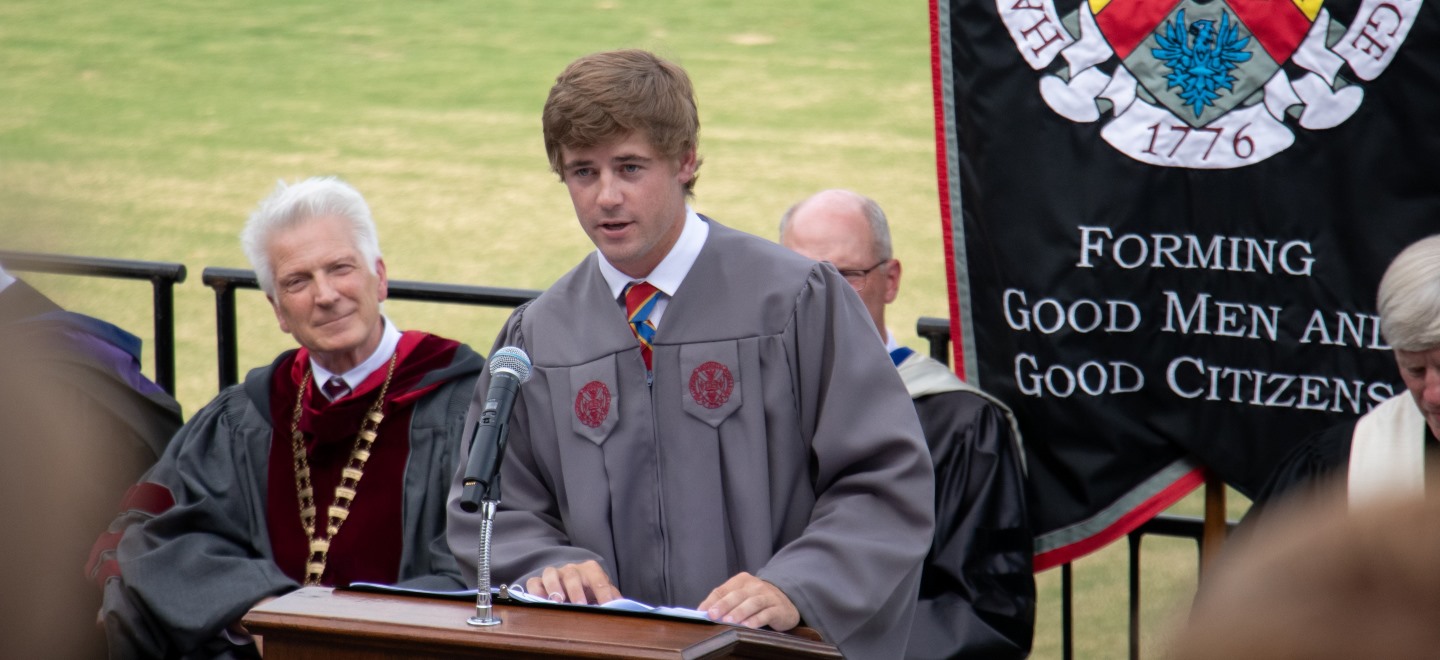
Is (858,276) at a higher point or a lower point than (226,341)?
higher

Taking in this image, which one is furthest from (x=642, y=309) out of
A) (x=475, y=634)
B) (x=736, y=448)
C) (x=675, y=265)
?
(x=475, y=634)

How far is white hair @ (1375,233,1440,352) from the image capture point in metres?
3.50

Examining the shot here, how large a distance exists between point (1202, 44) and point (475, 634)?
256cm

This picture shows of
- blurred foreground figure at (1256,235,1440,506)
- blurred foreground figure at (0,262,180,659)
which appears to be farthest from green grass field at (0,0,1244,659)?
blurred foreground figure at (0,262,180,659)

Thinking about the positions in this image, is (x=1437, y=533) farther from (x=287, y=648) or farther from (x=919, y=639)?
(x=919, y=639)

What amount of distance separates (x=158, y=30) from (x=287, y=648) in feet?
56.3

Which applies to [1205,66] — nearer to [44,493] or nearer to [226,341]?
[226,341]

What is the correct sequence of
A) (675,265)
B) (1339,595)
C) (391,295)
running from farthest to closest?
(391,295)
(675,265)
(1339,595)

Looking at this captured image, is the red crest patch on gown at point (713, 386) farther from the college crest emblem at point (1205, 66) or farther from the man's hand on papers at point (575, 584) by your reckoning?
the college crest emblem at point (1205, 66)

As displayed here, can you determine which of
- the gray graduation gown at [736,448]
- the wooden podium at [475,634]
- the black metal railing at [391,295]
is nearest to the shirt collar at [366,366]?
the black metal railing at [391,295]

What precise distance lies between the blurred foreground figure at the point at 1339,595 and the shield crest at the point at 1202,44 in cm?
322

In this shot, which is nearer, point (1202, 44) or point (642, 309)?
point (642, 309)

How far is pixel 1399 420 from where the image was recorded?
377 centimetres

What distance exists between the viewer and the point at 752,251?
331 cm
